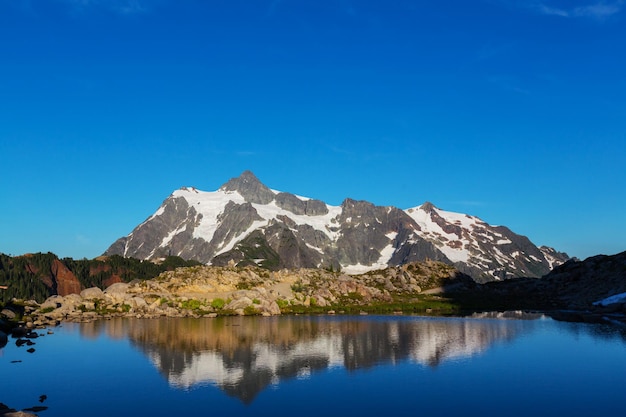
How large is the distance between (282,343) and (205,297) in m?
76.1

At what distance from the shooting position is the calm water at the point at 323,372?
51.7 m

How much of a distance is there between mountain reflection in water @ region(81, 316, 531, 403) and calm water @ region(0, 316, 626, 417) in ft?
0.73

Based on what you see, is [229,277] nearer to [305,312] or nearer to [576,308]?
[305,312]

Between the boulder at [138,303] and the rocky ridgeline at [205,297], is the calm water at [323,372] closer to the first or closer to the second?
the rocky ridgeline at [205,297]

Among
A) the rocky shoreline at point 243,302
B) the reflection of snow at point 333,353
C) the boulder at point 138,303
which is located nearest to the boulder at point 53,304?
the rocky shoreline at point 243,302

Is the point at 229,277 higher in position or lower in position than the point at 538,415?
higher

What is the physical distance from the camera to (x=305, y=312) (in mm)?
159000

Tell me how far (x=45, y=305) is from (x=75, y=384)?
A: 108097 millimetres

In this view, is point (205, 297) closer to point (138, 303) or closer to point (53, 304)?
point (138, 303)

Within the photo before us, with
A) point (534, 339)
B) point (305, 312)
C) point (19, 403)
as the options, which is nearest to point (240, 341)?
point (19, 403)

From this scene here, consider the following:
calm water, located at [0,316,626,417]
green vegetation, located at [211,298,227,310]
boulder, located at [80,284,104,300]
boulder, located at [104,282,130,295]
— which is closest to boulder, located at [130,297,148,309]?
boulder, located at [80,284,104,300]

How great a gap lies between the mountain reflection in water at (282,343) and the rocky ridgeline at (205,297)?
15.9m

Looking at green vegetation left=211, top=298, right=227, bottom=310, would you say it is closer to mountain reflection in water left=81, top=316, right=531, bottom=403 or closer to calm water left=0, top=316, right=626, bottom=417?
mountain reflection in water left=81, top=316, right=531, bottom=403

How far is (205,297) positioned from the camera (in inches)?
6442
